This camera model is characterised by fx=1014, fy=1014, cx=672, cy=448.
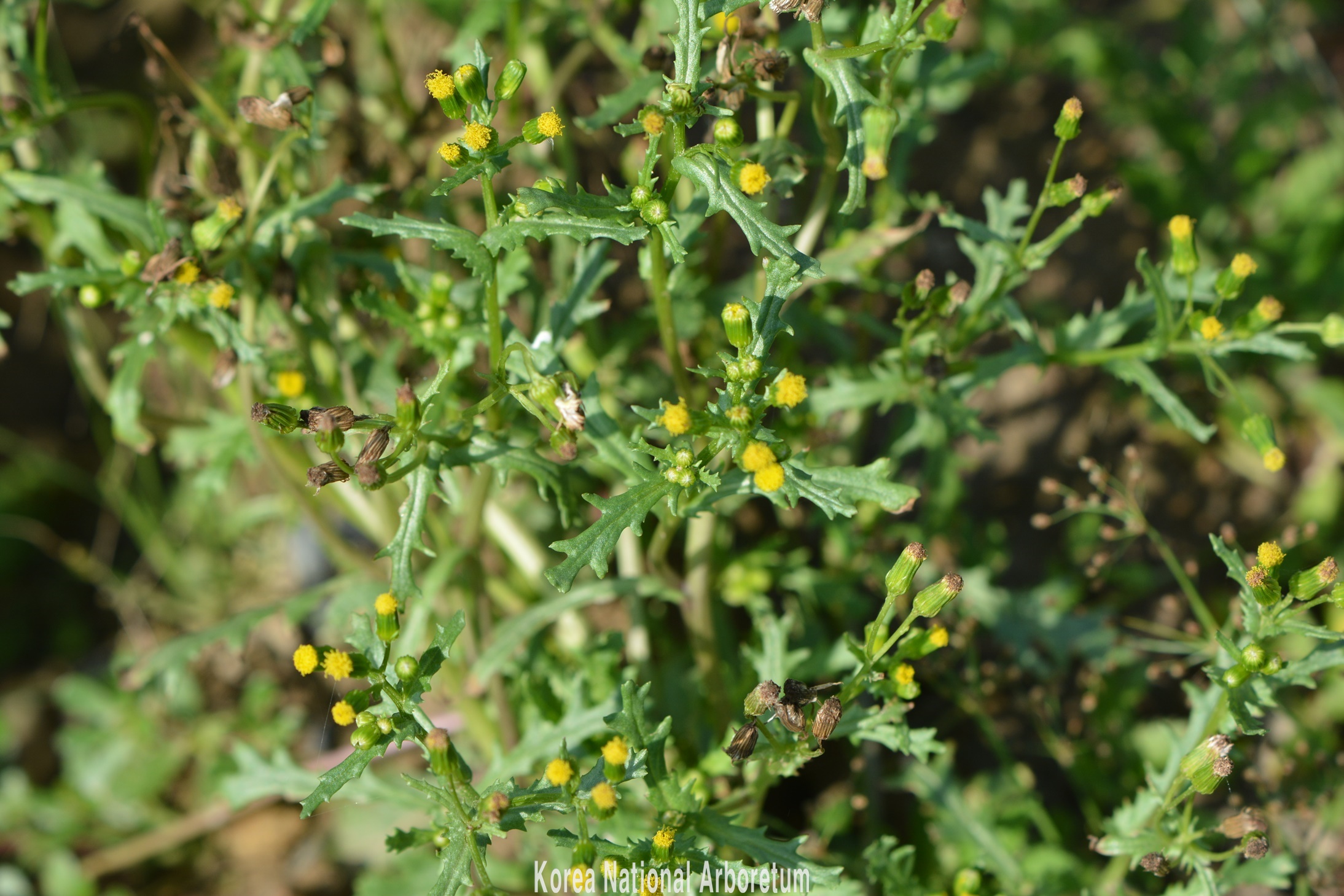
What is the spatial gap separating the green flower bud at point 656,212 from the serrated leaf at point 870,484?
2.16ft

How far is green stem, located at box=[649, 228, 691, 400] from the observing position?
233cm

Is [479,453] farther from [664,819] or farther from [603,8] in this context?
[603,8]

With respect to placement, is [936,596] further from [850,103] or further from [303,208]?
[303,208]

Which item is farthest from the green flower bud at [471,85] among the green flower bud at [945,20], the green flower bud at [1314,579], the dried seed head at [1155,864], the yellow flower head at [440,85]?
the dried seed head at [1155,864]

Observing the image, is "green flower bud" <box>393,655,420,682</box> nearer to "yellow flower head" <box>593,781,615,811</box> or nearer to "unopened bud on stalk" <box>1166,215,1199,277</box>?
"yellow flower head" <box>593,781,615,811</box>

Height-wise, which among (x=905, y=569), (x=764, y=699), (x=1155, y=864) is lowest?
(x=1155, y=864)

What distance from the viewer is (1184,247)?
2648 mm

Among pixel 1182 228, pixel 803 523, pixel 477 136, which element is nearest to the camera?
pixel 477 136

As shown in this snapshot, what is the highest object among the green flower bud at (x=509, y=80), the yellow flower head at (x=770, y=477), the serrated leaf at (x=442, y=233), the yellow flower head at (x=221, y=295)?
the green flower bud at (x=509, y=80)

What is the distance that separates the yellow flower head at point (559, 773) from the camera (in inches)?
84.1

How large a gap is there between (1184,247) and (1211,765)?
130 centimetres

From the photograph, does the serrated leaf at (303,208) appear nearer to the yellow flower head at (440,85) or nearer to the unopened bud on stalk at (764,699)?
the yellow flower head at (440,85)

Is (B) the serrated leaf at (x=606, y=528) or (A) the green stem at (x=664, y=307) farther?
(A) the green stem at (x=664, y=307)

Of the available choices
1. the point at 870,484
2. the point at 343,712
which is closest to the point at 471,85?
the point at 870,484
